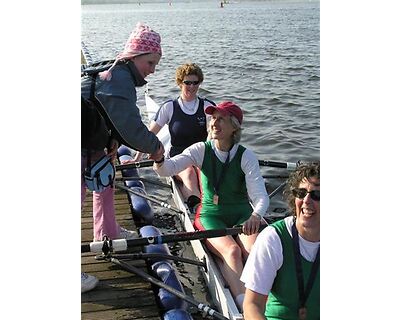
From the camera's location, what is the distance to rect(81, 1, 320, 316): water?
7.74ft

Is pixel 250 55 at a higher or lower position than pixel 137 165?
higher

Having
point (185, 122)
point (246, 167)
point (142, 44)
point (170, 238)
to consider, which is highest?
point (142, 44)

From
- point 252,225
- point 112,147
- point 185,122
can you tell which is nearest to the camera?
point 112,147

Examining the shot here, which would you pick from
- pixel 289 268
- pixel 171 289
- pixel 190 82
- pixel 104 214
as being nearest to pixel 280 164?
pixel 190 82

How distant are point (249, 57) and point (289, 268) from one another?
807 cm

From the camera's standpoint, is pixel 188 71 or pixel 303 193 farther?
pixel 188 71

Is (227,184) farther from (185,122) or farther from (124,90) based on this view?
(185,122)

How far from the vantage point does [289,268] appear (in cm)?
200

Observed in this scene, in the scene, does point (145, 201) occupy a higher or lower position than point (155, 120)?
lower

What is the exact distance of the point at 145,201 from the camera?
439 cm
